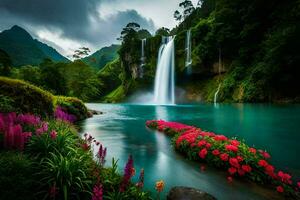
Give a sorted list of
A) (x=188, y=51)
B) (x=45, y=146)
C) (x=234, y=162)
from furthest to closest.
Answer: (x=188, y=51) < (x=234, y=162) < (x=45, y=146)

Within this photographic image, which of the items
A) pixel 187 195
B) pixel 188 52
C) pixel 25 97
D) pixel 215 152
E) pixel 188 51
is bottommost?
pixel 187 195

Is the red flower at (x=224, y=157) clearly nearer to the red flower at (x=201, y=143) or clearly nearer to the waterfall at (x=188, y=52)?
the red flower at (x=201, y=143)

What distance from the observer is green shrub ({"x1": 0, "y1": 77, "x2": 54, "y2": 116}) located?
9641 mm

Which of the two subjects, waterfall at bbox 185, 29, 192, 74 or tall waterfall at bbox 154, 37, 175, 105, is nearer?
waterfall at bbox 185, 29, 192, 74

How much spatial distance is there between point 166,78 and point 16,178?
68122 mm

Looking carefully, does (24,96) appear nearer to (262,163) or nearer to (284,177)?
(262,163)

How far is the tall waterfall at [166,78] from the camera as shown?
70356mm

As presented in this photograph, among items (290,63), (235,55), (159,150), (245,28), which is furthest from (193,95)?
(159,150)

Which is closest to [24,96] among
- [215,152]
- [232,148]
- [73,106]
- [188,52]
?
[215,152]

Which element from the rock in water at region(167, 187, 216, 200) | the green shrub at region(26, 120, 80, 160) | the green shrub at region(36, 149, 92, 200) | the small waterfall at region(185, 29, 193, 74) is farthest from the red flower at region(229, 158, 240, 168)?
the small waterfall at region(185, 29, 193, 74)

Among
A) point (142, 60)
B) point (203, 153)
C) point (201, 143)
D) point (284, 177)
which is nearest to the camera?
point (284, 177)

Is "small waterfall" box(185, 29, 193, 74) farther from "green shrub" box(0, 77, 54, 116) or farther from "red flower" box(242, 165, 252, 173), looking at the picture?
"red flower" box(242, 165, 252, 173)

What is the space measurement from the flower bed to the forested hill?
3971 centimetres

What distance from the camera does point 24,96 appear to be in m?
9.97
